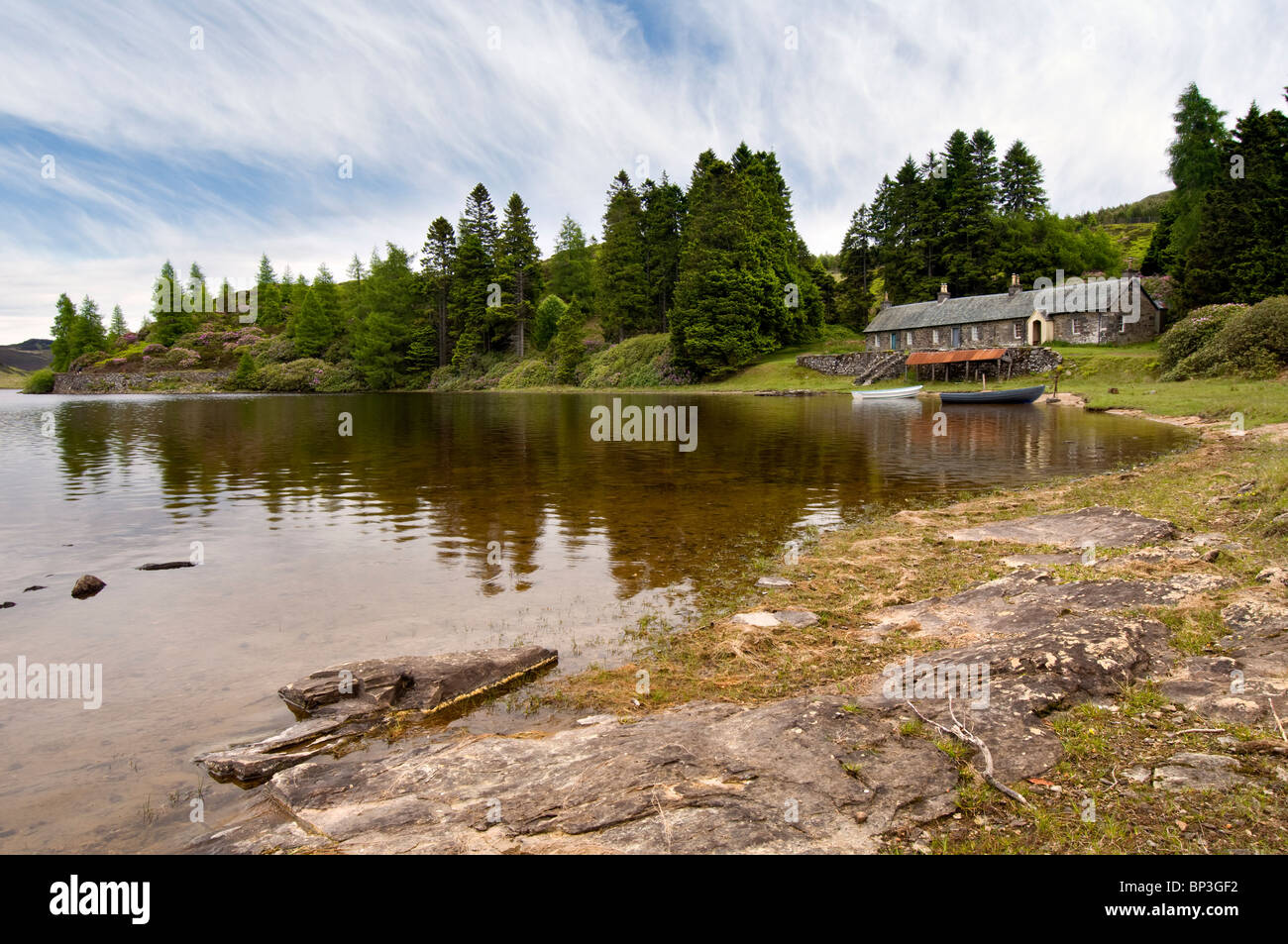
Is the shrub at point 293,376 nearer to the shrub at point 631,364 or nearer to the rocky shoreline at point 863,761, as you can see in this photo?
the shrub at point 631,364

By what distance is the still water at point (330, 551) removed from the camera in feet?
25.4

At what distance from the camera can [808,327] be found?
92.6 meters

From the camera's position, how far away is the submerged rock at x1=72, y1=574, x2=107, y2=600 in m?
12.4

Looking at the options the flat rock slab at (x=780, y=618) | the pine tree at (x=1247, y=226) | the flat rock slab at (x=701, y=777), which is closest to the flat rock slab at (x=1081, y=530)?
the flat rock slab at (x=780, y=618)

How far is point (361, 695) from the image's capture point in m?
8.34

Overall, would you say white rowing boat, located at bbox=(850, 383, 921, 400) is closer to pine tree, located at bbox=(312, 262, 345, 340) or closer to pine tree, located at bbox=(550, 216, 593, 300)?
pine tree, located at bbox=(550, 216, 593, 300)

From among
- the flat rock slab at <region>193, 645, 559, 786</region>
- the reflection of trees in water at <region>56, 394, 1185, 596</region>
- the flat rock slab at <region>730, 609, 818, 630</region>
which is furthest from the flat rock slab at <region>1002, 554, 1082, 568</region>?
the flat rock slab at <region>193, 645, 559, 786</region>

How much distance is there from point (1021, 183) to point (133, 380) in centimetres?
13829

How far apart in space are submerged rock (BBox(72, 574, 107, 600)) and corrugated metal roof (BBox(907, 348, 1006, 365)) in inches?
2758

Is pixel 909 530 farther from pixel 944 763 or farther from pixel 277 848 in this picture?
pixel 277 848

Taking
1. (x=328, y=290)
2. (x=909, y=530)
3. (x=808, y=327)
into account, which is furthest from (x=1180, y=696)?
(x=328, y=290)

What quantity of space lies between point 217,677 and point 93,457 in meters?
28.2

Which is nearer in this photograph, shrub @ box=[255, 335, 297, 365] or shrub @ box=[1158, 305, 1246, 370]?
shrub @ box=[1158, 305, 1246, 370]

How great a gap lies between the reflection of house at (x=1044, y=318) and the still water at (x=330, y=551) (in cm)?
4005
